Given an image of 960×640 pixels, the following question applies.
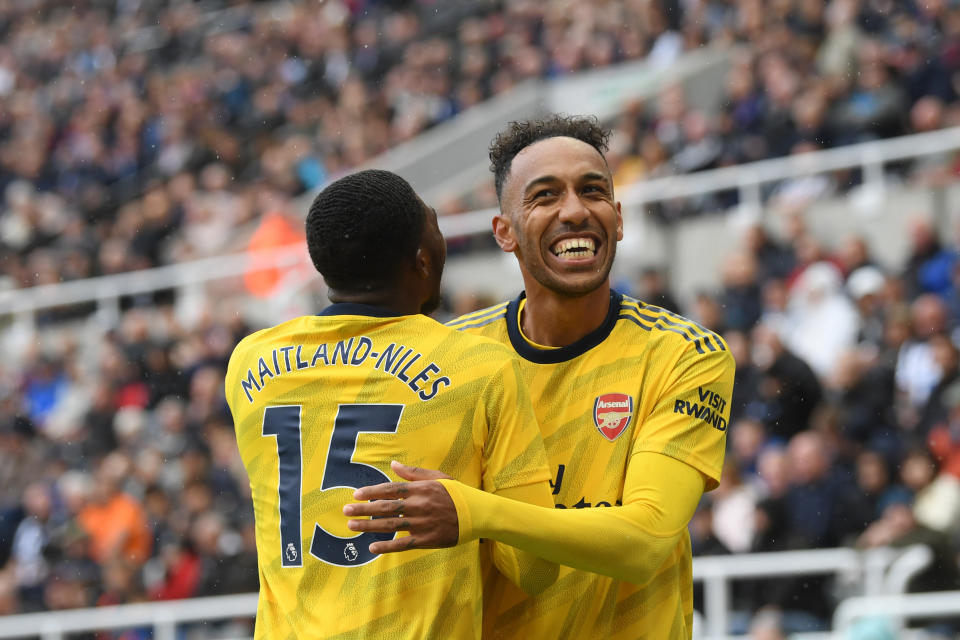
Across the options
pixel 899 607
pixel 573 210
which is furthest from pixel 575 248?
pixel 899 607

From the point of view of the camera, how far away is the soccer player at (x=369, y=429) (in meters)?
3.59

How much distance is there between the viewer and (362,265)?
375 centimetres

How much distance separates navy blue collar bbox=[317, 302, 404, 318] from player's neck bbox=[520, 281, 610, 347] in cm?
79

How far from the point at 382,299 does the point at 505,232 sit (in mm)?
812

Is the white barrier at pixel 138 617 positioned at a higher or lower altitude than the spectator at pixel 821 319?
lower

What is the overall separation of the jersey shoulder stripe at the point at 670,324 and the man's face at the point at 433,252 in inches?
29.1

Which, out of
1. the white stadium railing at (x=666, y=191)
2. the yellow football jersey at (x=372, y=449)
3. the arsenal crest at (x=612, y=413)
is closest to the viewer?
the yellow football jersey at (x=372, y=449)

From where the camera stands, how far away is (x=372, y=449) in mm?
3594

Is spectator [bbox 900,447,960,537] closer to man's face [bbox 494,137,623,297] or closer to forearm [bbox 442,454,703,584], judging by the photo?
man's face [bbox 494,137,623,297]

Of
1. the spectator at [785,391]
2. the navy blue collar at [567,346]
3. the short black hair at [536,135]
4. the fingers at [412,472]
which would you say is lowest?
the spectator at [785,391]

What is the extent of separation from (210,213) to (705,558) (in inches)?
378

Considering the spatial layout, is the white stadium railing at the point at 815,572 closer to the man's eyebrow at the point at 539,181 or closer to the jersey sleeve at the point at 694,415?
the jersey sleeve at the point at 694,415

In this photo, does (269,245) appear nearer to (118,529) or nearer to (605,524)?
(118,529)

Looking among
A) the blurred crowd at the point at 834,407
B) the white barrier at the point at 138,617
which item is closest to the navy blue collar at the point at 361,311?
the blurred crowd at the point at 834,407
